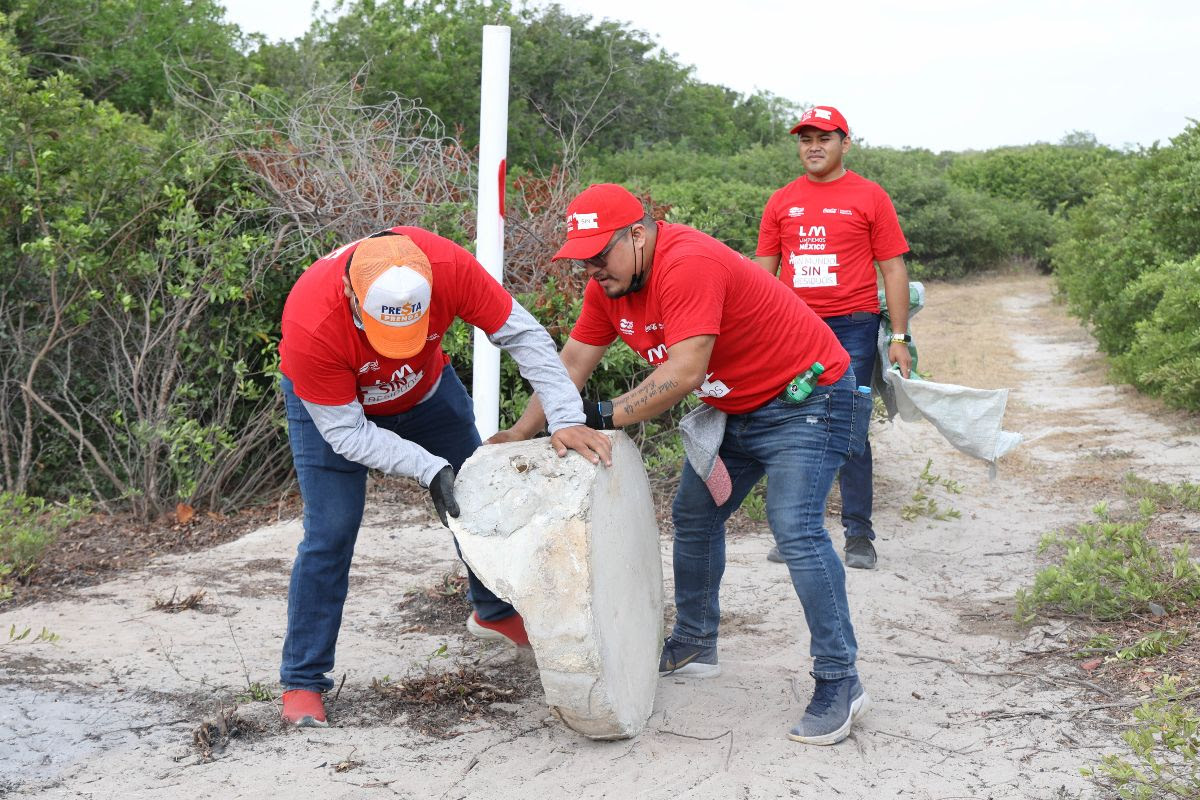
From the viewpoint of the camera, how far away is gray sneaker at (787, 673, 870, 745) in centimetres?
377

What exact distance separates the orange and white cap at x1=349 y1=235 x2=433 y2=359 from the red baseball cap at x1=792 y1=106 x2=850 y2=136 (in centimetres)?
261

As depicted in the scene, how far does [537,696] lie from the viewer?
428 centimetres

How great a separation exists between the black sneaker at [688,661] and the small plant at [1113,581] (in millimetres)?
1419

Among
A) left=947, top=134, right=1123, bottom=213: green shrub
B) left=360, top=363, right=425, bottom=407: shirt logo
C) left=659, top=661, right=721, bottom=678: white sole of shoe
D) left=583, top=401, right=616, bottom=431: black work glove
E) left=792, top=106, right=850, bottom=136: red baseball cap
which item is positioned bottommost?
left=659, top=661, right=721, bottom=678: white sole of shoe

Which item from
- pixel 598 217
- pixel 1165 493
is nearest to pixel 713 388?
pixel 598 217

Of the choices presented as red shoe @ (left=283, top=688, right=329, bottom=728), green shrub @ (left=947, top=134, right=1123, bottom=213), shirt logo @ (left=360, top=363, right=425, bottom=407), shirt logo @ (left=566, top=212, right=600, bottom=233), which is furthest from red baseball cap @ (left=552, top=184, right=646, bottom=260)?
green shrub @ (left=947, top=134, right=1123, bottom=213)

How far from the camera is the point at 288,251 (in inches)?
277

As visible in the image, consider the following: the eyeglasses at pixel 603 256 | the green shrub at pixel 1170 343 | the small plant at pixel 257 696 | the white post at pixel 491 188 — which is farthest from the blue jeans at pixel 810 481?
the green shrub at pixel 1170 343

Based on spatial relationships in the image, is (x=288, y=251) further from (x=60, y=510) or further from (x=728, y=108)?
(x=728, y=108)

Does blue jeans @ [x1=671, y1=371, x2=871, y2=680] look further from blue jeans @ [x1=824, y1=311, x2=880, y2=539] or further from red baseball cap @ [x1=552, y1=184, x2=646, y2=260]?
blue jeans @ [x1=824, y1=311, x2=880, y2=539]

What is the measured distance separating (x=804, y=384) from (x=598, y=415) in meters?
0.67

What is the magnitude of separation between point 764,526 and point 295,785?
3.59m

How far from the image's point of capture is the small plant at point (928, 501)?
675 centimetres

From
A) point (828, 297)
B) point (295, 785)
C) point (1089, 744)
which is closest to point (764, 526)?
point (828, 297)
